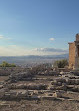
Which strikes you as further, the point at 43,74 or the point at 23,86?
the point at 43,74

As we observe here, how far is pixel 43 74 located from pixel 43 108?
13586 millimetres

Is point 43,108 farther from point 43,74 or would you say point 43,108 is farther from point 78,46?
point 78,46

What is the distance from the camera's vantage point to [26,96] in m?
9.72

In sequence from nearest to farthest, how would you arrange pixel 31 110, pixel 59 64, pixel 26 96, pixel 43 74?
pixel 31 110
pixel 26 96
pixel 43 74
pixel 59 64

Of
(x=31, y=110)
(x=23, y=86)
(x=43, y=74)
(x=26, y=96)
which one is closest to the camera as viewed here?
(x=31, y=110)

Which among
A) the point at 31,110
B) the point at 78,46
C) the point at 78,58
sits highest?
the point at 78,46

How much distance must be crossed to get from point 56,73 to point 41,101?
1276cm

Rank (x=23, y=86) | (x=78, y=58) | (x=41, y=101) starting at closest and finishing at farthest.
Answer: (x=41, y=101)
(x=23, y=86)
(x=78, y=58)

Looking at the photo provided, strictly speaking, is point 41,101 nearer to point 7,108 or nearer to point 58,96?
point 58,96

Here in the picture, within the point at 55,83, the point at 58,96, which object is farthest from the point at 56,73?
the point at 58,96

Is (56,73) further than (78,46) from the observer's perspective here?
No

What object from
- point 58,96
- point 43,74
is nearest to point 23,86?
point 58,96

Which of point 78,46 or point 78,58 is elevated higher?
point 78,46

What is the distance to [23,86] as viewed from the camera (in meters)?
12.9
